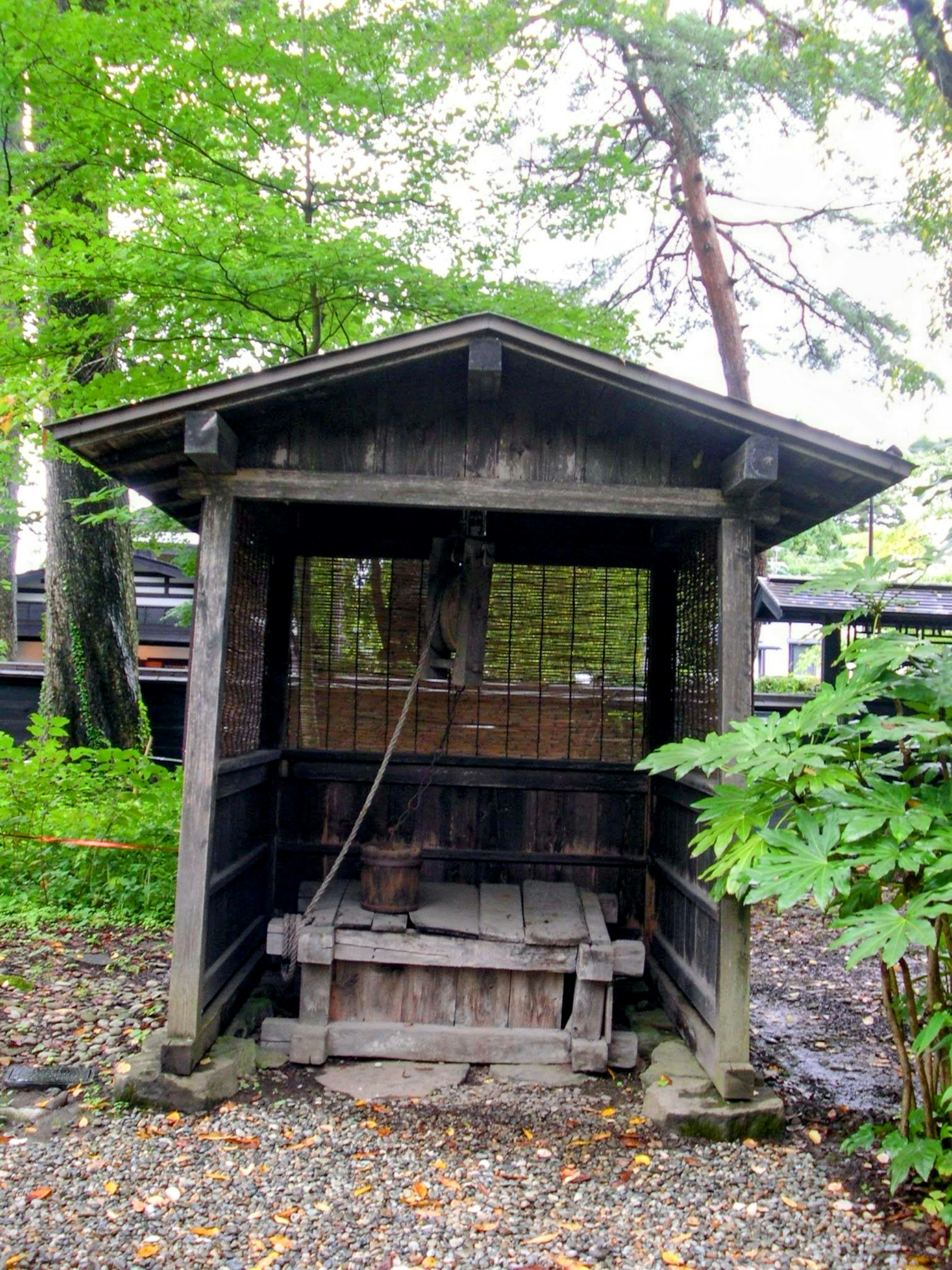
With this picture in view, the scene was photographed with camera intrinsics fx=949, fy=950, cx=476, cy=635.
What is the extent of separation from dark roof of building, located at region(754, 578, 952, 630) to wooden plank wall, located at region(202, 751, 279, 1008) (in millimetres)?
6217

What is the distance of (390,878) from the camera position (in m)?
4.68

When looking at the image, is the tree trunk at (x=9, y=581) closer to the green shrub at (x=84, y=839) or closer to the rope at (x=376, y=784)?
the green shrub at (x=84, y=839)

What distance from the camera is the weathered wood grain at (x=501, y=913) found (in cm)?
445

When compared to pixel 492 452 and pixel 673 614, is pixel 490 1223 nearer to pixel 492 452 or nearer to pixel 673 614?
pixel 492 452

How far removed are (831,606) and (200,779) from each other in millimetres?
8782

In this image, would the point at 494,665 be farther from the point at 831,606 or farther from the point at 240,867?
the point at 831,606

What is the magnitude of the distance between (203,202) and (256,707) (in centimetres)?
387

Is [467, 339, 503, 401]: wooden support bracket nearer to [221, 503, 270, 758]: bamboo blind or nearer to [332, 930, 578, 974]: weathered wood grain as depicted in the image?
[221, 503, 270, 758]: bamboo blind

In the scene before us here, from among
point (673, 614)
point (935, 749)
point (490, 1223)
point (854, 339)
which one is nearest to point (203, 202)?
point (673, 614)

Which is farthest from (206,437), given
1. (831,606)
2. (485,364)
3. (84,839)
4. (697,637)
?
(831,606)

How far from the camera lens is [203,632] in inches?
A: 162

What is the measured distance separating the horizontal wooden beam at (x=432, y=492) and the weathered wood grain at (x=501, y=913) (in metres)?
1.98

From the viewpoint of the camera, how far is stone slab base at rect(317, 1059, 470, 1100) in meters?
4.13

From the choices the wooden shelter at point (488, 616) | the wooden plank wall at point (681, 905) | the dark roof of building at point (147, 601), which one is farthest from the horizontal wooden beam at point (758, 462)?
the dark roof of building at point (147, 601)
